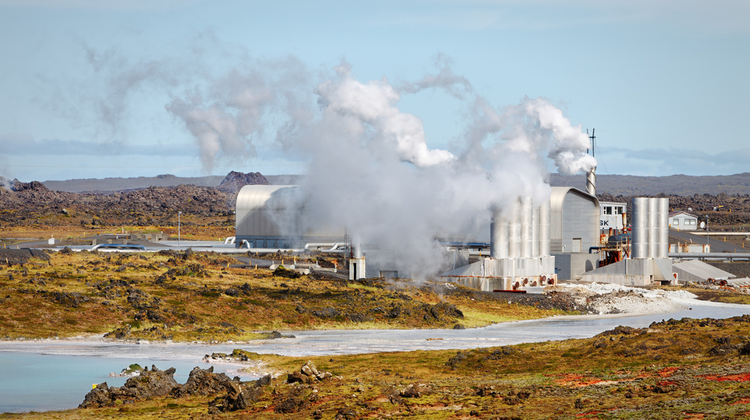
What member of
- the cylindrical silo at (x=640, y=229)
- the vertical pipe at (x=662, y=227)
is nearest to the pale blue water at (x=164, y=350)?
the cylindrical silo at (x=640, y=229)

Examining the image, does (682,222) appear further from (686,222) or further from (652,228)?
(652,228)

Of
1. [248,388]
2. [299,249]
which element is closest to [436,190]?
[299,249]

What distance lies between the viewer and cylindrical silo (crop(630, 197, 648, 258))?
104 m

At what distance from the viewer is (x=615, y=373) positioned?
34.0 m

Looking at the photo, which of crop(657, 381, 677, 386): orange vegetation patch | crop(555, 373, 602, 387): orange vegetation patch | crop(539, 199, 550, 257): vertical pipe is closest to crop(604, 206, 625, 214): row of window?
crop(539, 199, 550, 257): vertical pipe

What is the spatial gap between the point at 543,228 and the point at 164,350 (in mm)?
58012

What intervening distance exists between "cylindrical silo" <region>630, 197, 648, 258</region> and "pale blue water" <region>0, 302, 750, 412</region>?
33293 mm

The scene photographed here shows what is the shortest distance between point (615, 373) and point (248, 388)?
53.4 ft

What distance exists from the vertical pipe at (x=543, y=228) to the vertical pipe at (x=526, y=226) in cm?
438

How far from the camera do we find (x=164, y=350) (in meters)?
46.1

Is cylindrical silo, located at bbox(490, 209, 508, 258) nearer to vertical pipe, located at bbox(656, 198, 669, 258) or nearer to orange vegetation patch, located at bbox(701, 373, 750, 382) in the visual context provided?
vertical pipe, located at bbox(656, 198, 669, 258)

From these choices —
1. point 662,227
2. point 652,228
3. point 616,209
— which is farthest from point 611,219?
point 652,228

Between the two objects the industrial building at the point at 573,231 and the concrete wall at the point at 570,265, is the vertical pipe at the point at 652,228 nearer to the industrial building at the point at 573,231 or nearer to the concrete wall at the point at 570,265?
the industrial building at the point at 573,231

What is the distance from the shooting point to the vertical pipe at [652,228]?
104000 millimetres
